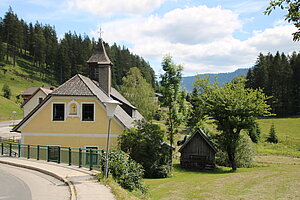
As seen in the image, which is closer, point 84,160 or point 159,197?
point 84,160

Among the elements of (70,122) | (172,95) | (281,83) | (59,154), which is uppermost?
(281,83)

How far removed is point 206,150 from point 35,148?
61.7 ft

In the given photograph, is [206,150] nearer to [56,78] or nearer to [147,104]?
[147,104]

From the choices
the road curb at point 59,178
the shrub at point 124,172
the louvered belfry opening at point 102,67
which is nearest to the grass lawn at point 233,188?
the shrub at point 124,172

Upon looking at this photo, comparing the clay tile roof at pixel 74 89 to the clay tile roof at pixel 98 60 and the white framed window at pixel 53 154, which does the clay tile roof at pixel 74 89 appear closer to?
the white framed window at pixel 53 154

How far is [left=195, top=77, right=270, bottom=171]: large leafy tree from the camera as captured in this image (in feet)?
97.7

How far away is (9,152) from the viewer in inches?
824

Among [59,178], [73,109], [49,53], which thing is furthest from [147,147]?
[49,53]

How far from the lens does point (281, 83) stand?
88.2 metres

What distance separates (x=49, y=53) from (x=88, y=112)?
8948cm

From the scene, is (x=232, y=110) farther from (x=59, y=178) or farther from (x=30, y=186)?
(x=30, y=186)

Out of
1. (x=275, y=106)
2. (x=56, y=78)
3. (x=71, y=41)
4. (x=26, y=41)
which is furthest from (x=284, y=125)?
(x=26, y=41)

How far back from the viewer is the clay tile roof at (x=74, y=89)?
2230cm

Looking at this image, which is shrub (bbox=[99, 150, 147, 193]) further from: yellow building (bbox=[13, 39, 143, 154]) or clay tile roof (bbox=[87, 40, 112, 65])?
clay tile roof (bbox=[87, 40, 112, 65])
